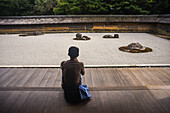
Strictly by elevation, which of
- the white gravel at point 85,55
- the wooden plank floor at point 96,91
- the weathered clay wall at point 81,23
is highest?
the weathered clay wall at point 81,23

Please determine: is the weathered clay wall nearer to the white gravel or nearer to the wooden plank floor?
the white gravel

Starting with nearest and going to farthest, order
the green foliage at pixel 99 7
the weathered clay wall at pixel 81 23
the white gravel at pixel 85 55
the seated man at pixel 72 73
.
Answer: the seated man at pixel 72 73, the white gravel at pixel 85 55, the weathered clay wall at pixel 81 23, the green foliage at pixel 99 7

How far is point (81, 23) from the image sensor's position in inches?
476

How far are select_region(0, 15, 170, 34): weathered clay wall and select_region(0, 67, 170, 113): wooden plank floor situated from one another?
8.66 metres

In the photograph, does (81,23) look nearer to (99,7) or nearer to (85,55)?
(99,7)

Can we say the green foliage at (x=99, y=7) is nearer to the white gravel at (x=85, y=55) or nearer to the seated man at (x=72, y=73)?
the white gravel at (x=85, y=55)

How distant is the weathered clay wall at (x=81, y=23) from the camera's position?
1184cm

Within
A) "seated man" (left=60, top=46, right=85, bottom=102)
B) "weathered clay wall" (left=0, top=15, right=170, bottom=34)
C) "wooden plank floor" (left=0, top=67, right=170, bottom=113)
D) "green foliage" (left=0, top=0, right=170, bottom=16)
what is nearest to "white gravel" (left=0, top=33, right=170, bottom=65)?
"wooden plank floor" (left=0, top=67, right=170, bottom=113)

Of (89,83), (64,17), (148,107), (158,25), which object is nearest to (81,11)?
(64,17)

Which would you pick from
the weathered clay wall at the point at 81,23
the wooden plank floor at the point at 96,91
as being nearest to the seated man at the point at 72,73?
the wooden plank floor at the point at 96,91

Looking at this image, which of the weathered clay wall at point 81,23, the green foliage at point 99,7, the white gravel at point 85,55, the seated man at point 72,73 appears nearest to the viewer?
the seated man at point 72,73

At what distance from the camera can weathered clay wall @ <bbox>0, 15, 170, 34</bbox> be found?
11.8 metres

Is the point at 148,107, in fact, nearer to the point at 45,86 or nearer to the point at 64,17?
the point at 45,86

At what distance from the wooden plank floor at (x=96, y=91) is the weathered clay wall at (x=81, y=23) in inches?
341
